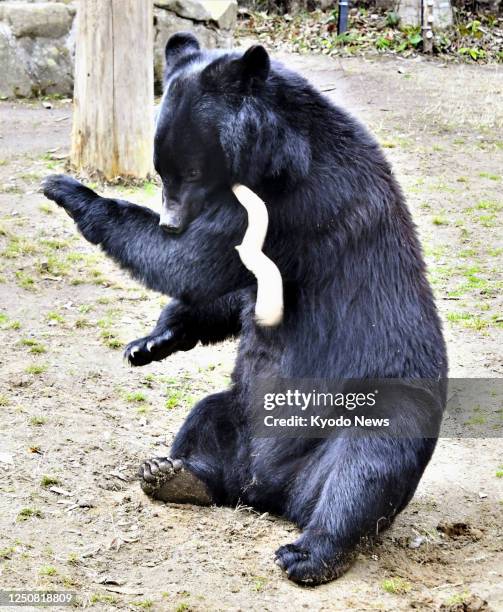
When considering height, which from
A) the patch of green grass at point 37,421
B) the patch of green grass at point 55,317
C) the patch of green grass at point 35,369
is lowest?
the patch of green grass at point 37,421

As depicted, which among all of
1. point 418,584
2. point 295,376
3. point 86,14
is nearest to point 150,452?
point 295,376

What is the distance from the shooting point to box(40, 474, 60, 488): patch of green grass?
4.75 meters

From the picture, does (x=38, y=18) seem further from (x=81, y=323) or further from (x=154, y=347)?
(x=154, y=347)

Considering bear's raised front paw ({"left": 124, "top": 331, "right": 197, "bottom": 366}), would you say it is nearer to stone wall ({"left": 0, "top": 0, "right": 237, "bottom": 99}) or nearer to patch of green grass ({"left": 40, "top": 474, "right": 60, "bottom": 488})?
patch of green grass ({"left": 40, "top": 474, "right": 60, "bottom": 488})

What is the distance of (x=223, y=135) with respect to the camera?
14.1 ft

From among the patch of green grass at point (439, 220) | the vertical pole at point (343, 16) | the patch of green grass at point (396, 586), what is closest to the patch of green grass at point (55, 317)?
the patch of green grass at point (396, 586)

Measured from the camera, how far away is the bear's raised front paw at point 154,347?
501 cm

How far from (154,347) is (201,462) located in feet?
2.06

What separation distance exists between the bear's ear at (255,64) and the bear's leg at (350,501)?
5.36 ft

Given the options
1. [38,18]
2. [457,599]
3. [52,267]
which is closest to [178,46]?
[457,599]

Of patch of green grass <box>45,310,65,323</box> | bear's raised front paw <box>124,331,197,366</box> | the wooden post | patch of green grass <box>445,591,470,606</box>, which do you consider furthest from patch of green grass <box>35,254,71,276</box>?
patch of green grass <box>445,591,470,606</box>

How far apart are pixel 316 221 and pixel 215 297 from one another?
598 millimetres

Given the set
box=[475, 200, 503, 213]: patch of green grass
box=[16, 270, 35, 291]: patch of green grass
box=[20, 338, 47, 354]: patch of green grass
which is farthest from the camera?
box=[475, 200, 503, 213]: patch of green grass

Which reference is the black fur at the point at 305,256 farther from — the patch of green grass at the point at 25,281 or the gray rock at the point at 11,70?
the gray rock at the point at 11,70
